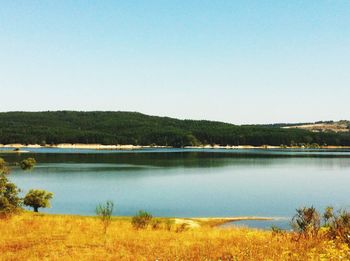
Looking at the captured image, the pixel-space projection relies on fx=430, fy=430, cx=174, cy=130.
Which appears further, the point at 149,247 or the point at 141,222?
the point at 141,222

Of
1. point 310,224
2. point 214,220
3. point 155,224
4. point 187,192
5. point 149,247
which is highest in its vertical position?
point 310,224

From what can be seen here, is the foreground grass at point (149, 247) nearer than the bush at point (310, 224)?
Yes

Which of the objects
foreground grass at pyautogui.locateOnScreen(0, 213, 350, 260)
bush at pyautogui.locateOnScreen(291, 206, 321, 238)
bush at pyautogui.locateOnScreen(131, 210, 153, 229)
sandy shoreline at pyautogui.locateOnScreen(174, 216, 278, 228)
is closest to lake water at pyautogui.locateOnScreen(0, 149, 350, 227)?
sandy shoreline at pyautogui.locateOnScreen(174, 216, 278, 228)

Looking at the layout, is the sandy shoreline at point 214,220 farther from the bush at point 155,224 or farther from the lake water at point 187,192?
the bush at point 155,224

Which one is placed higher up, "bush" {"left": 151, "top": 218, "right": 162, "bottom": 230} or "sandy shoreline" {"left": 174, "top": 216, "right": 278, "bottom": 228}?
"bush" {"left": 151, "top": 218, "right": 162, "bottom": 230}

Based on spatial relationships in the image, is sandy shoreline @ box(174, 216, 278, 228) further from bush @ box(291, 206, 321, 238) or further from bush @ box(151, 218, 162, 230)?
bush @ box(291, 206, 321, 238)

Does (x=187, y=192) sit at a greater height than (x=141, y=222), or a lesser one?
lesser

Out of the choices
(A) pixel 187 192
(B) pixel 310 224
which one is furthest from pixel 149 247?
(A) pixel 187 192

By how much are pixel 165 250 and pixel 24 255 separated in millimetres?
4852

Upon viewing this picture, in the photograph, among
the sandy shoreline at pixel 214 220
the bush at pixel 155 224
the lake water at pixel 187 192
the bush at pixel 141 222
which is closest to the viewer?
the bush at pixel 141 222

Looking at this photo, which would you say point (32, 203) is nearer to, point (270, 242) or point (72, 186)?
point (72, 186)

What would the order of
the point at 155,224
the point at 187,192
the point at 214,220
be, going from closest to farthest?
the point at 155,224, the point at 214,220, the point at 187,192

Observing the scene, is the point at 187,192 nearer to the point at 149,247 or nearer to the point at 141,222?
the point at 141,222

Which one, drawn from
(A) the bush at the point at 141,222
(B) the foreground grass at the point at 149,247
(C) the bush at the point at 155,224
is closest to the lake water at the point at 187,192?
(C) the bush at the point at 155,224
